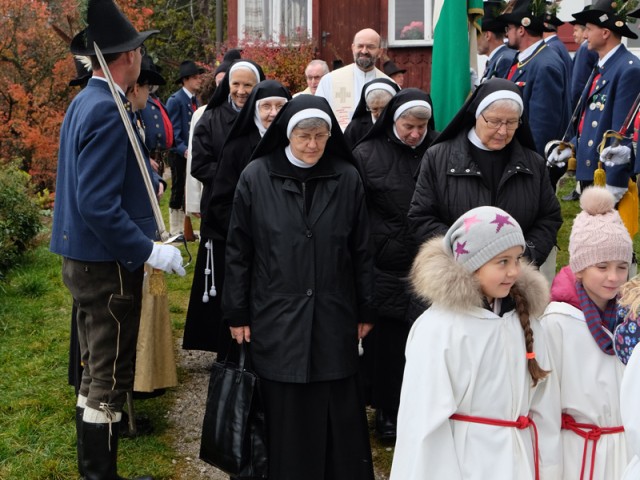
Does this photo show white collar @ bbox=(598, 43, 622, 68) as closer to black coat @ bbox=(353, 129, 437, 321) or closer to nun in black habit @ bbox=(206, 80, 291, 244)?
black coat @ bbox=(353, 129, 437, 321)

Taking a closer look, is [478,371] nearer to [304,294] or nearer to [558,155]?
[304,294]

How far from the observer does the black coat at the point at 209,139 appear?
21.1 ft

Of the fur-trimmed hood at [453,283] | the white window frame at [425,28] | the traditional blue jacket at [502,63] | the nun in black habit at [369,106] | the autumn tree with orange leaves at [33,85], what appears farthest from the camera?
the white window frame at [425,28]

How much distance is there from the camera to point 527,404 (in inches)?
137

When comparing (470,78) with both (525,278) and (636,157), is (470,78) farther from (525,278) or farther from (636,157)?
(525,278)

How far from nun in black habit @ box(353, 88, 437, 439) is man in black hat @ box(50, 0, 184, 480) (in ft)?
4.77

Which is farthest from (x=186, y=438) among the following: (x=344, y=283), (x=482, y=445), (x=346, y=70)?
(x=346, y=70)

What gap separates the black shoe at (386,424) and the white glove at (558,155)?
239 cm

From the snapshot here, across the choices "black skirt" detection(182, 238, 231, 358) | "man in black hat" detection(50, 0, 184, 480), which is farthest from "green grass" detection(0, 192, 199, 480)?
"man in black hat" detection(50, 0, 184, 480)

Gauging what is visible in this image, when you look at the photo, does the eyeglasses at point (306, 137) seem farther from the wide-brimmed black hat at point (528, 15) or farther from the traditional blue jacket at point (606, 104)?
the wide-brimmed black hat at point (528, 15)

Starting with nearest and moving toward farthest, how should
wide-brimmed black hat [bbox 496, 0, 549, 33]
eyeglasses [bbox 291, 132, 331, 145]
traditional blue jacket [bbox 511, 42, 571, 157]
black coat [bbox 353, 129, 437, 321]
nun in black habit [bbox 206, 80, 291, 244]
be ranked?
eyeglasses [bbox 291, 132, 331, 145] < black coat [bbox 353, 129, 437, 321] < nun in black habit [bbox 206, 80, 291, 244] < traditional blue jacket [bbox 511, 42, 571, 157] < wide-brimmed black hat [bbox 496, 0, 549, 33]

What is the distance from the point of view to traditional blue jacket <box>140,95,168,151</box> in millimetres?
9367

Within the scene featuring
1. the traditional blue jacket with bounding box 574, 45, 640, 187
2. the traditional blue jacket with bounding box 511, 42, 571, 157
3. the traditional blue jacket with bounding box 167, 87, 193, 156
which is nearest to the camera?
the traditional blue jacket with bounding box 574, 45, 640, 187

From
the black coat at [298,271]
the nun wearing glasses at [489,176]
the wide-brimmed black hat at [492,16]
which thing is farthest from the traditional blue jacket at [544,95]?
the black coat at [298,271]
